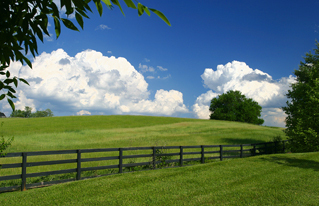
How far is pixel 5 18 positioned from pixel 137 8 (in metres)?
1.65

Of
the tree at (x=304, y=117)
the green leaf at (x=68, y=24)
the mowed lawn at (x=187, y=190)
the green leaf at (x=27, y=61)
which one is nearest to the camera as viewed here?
the green leaf at (x=68, y=24)

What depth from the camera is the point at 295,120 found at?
21609mm

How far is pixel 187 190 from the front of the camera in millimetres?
8164

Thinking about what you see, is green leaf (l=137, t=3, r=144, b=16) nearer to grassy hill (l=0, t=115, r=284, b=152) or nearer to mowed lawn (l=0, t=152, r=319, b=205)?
mowed lawn (l=0, t=152, r=319, b=205)

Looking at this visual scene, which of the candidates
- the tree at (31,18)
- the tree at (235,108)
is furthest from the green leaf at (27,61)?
the tree at (235,108)

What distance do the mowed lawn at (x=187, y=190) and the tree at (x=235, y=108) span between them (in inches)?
2526

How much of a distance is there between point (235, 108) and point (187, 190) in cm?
7188

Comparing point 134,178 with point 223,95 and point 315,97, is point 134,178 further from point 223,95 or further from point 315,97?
point 223,95

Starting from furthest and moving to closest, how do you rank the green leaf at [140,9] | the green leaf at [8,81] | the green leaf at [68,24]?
the green leaf at [8,81] → the green leaf at [68,24] → the green leaf at [140,9]

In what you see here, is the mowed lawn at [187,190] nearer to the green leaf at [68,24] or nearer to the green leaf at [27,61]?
the green leaf at [27,61]

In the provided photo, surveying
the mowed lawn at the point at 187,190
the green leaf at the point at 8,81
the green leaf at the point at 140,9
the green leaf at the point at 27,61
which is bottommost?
the mowed lawn at the point at 187,190

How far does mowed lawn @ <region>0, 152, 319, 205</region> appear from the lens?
7.04 metres

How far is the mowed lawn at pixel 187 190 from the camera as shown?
277 inches

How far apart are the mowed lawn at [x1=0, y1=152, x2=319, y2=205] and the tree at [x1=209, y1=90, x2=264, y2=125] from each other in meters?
64.2
